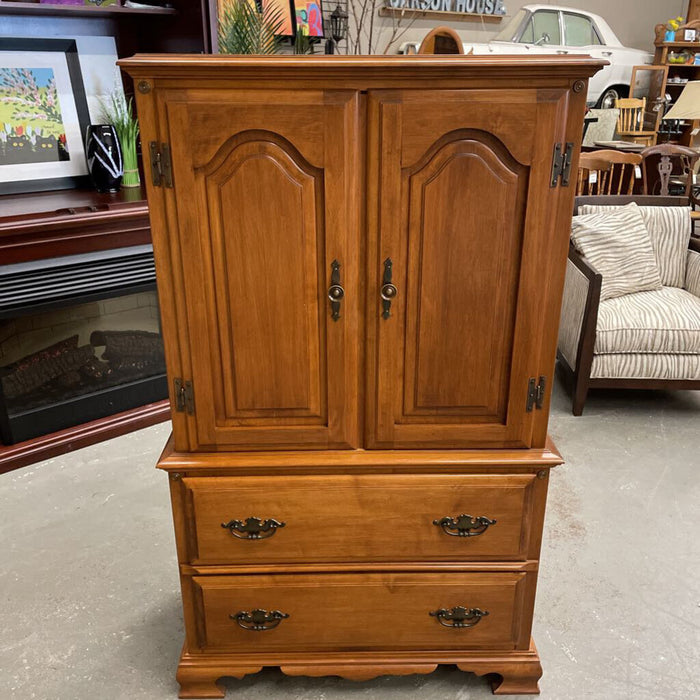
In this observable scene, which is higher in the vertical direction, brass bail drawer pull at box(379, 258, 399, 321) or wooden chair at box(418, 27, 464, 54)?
wooden chair at box(418, 27, 464, 54)

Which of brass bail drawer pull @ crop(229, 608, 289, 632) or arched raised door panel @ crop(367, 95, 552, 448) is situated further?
brass bail drawer pull @ crop(229, 608, 289, 632)

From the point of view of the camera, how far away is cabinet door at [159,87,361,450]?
4.15 ft

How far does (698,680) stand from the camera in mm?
1783

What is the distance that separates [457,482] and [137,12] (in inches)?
99.1

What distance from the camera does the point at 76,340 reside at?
2.97 m

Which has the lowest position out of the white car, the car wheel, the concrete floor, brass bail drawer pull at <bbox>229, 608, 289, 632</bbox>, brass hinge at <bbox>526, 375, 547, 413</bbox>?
the concrete floor

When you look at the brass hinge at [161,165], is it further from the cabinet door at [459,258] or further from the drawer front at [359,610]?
the drawer front at [359,610]

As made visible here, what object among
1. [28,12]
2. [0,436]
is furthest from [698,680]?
[28,12]

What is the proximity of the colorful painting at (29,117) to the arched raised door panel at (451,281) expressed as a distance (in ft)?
7.52

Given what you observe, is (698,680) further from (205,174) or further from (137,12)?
(137,12)

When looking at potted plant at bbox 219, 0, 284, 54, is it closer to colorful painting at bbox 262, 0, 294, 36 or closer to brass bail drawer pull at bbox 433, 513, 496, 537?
brass bail drawer pull at bbox 433, 513, 496, 537

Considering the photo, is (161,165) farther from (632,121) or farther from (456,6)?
(632,121)

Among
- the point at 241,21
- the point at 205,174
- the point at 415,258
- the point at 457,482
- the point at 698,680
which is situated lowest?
the point at 698,680

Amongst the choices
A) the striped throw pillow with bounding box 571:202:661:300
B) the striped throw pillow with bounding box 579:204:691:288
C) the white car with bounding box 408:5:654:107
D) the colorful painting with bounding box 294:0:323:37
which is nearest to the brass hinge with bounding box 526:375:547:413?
the striped throw pillow with bounding box 571:202:661:300
